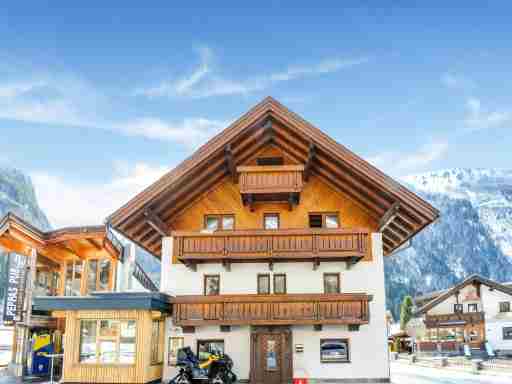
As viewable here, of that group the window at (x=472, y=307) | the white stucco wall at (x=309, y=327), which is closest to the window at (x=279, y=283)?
the white stucco wall at (x=309, y=327)

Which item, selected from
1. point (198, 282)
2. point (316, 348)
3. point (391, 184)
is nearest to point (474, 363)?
point (316, 348)

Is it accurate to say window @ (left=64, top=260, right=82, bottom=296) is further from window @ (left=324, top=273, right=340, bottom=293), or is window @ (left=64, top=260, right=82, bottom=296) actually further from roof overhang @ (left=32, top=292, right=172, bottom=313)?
window @ (left=324, top=273, right=340, bottom=293)

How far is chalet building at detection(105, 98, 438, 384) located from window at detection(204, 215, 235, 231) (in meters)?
0.05

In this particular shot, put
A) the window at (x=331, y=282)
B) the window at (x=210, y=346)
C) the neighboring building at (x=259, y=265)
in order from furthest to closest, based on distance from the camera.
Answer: the window at (x=331, y=282)
the window at (x=210, y=346)
the neighboring building at (x=259, y=265)

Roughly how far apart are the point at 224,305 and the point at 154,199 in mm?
4849

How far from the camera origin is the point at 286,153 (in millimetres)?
22594

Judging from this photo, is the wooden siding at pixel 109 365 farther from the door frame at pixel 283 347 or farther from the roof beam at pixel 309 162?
the roof beam at pixel 309 162

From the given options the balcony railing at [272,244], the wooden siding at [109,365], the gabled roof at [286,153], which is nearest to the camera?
the wooden siding at [109,365]

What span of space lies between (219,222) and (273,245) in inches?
119

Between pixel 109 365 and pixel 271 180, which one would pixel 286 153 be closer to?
pixel 271 180

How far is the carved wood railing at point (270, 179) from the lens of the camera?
20297 mm

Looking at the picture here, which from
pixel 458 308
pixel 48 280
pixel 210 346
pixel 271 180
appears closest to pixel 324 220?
pixel 271 180

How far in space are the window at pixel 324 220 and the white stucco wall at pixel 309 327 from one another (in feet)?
5.10

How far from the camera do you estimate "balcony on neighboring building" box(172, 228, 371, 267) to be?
65.2 ft
